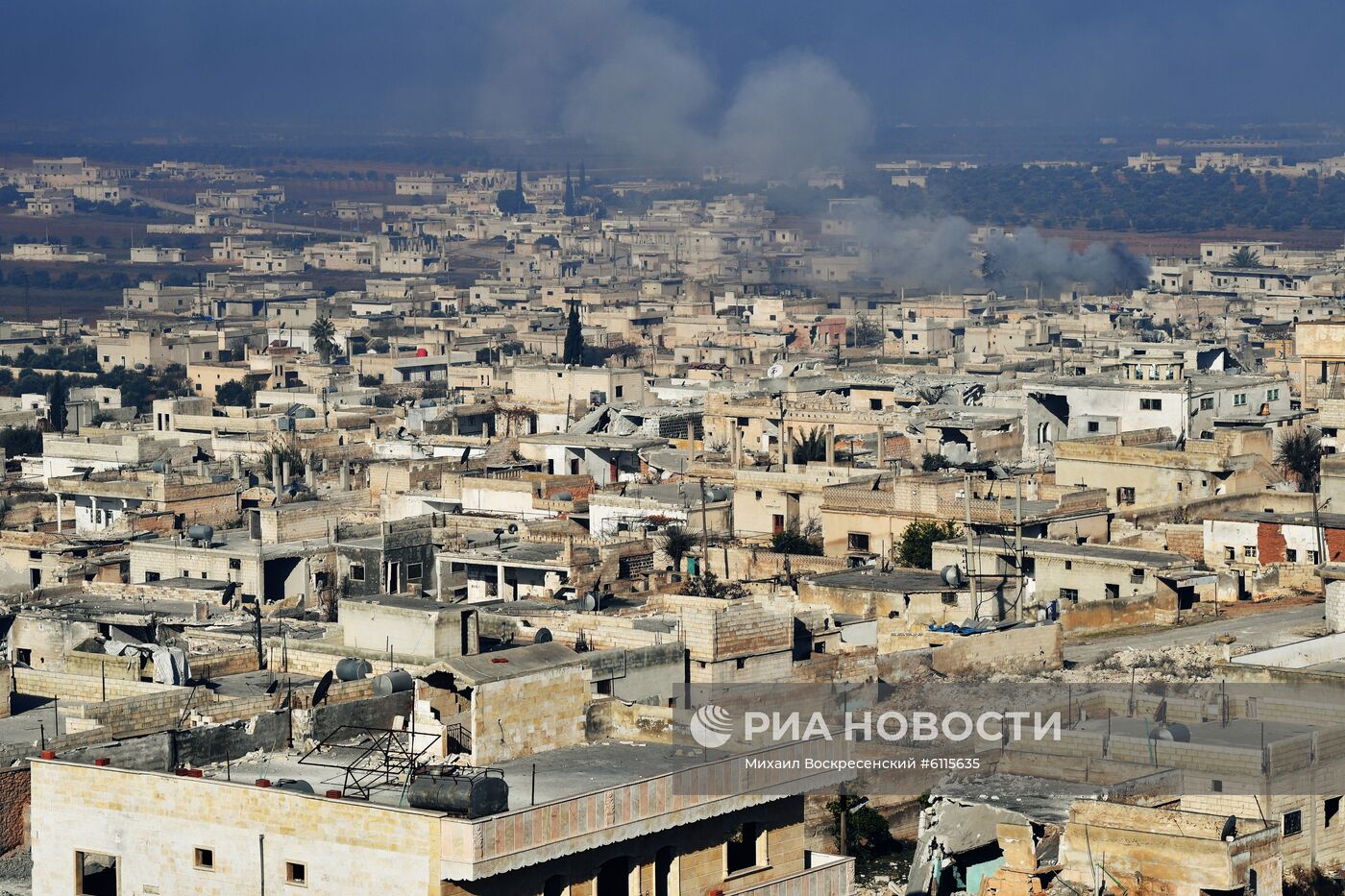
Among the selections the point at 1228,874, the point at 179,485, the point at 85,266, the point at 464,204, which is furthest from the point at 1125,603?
the point at 464,204

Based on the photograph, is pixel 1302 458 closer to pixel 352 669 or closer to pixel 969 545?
A: pixel 969 545

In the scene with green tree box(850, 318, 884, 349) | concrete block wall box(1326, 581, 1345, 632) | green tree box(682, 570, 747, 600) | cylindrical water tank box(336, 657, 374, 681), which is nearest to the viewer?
cylindrical water tank box(336, 657, 374, 681)

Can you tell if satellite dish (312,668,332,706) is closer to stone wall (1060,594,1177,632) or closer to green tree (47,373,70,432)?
stone wall (1060,594,1177,632)

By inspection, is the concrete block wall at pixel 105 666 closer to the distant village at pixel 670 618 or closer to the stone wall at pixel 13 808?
the distant village at pixel 670 618

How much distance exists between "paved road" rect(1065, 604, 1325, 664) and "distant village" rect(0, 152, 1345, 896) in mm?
82

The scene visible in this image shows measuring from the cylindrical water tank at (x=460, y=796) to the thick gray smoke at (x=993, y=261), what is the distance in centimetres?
7539

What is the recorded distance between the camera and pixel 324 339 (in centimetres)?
6088

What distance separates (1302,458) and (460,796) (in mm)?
20127

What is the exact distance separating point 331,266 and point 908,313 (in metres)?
52.4

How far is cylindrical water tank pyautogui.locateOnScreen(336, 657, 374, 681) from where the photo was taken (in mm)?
14562

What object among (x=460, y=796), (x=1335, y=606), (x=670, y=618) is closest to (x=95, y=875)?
(x=460, y=796)

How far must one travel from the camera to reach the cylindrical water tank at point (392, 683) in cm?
1358

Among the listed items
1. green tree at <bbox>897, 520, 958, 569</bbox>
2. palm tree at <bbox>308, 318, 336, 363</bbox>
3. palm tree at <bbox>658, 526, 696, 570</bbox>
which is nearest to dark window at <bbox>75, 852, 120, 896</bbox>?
green tree at <bbox>897, 520, 958, 569</bbox>

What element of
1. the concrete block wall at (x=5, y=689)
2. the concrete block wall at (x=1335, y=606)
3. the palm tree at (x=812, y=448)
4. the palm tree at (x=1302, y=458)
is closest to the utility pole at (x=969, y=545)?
the concrete block wall at (x=1335, y=606)
